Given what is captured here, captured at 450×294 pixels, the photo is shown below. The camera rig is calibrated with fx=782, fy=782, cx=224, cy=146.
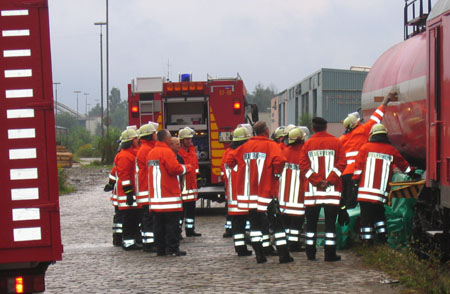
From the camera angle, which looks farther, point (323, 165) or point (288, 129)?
point (288, 129)

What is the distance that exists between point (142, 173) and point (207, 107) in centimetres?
677

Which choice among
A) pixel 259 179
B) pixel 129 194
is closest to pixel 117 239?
pixel 129 194

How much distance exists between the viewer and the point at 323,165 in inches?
430

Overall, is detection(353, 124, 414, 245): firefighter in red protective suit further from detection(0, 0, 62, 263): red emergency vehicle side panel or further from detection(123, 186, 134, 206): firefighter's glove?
detection(0, 0, 62, 263): red emergency vehicle side panel

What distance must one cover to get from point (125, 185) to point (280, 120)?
76.7 m

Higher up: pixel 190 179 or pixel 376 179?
pixel 376 179

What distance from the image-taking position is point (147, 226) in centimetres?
1252

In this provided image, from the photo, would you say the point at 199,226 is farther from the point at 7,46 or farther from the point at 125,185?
the point at 7,46

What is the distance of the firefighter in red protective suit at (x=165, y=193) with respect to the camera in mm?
11758

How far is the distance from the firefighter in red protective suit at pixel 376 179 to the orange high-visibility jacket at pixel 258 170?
50.1 inches

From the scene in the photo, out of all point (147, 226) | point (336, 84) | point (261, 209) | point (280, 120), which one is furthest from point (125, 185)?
point (280, 120)

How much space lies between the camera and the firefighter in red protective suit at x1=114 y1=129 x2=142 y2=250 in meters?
12.6

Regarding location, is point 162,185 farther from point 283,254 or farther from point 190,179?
point 190,179

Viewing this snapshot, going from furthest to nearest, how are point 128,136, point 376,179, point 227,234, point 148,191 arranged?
point 227,234
point 128,136
point 148,191
point 376,179
